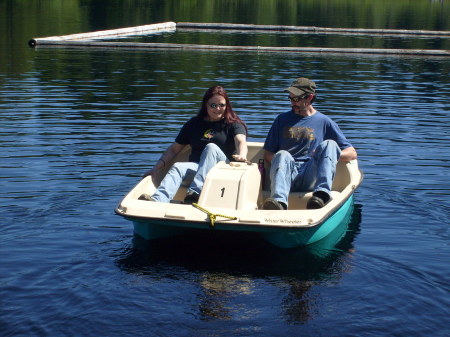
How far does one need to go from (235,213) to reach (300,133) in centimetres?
191

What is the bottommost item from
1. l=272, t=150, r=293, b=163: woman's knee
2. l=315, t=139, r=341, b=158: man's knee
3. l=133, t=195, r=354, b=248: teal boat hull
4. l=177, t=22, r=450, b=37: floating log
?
l=133, t=195, r=354, b=248: teal boat hull

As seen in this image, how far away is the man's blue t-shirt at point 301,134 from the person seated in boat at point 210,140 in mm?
377

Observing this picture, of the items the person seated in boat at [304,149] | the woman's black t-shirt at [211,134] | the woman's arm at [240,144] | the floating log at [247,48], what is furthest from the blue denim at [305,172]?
the floating log at [247,48]

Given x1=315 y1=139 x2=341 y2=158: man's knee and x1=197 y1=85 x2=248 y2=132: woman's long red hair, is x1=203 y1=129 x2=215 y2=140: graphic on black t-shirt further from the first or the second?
x1=315 y1=139 x2=341 y2=158: man's knee

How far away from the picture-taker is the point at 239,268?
732 centimetres

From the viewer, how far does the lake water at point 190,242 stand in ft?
20.1

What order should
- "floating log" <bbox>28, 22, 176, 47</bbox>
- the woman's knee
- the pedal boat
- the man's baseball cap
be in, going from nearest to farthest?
1. the pedal boat
2. the woman's knee
3. the man's baseball cap
4. "floating log" <bbox>28, 22, 176, 47</bbox>

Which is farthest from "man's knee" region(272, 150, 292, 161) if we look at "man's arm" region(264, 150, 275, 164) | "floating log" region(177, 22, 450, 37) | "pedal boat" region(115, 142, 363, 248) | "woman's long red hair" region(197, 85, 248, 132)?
"floating log" region(177, 22, 450, 37)

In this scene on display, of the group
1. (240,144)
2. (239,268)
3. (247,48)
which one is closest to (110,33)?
(247,48)

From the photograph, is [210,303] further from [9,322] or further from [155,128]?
[155,128]

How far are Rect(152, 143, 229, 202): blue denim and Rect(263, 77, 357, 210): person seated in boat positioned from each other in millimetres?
611

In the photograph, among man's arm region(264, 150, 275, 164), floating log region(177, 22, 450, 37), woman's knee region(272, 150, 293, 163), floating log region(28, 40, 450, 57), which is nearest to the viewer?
woman's knee region(272, 150, 293, 163)

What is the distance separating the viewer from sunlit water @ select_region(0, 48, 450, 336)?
610 cm

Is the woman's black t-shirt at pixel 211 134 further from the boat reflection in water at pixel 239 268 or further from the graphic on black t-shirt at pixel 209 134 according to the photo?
the boat reflection in water at pixel 239 268
